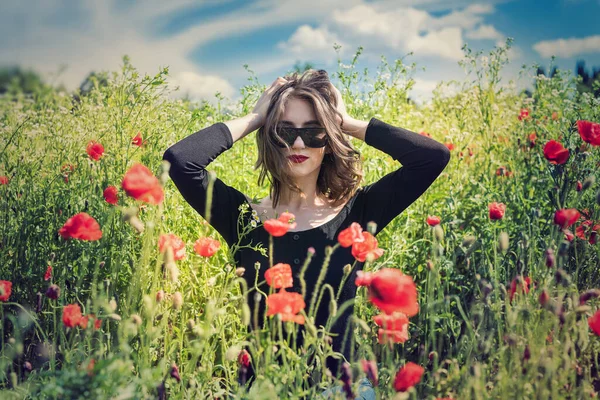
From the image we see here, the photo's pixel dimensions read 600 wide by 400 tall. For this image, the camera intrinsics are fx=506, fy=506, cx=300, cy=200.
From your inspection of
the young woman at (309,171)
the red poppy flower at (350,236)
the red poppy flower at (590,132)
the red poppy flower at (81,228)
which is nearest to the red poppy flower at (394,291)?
the red poppy flower at (350,236)

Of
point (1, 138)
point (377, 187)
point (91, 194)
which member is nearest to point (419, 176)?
point (377, 187)

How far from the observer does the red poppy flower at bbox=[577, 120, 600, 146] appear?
1.96 m

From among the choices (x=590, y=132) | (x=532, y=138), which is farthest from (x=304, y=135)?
(x=532, y=138)

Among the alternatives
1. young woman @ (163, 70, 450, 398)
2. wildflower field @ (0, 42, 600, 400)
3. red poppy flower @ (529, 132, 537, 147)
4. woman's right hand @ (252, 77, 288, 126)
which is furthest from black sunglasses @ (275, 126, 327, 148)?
red poppy flower @ (529, 132, 537, 147)

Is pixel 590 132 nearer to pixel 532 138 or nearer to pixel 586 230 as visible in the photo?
pixel 586 230

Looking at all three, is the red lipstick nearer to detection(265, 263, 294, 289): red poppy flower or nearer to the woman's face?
the woman's face

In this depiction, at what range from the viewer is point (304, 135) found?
198 cm

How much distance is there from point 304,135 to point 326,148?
23 centimetres

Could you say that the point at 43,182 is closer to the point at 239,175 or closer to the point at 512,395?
the point at 239,175

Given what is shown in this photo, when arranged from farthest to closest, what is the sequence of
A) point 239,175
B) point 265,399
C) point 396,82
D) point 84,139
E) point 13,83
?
point 396,82 → point 239,175 → point 84,139 → point 13,83 → point 265,399

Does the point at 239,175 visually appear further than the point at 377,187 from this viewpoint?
Yes

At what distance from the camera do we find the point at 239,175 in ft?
9.19

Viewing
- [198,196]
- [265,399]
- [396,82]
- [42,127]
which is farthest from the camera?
[396,82]

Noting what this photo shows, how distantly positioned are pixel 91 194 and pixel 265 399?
1.45m
